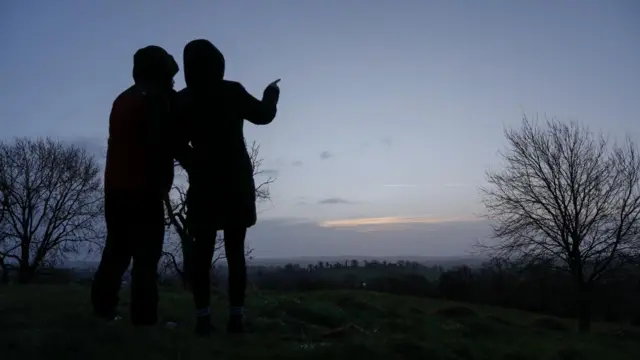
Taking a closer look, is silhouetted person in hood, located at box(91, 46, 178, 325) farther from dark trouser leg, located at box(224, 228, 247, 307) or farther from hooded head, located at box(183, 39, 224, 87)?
dark trouser leg, located at box(224, 228, 247, 307)

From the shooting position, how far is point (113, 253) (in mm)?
3771

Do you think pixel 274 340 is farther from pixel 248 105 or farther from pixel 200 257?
pixel 248 105

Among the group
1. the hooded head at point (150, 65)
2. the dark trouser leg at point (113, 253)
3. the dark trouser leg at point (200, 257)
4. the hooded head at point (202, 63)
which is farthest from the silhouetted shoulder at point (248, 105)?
the dark trouser leg at point (113, 253)

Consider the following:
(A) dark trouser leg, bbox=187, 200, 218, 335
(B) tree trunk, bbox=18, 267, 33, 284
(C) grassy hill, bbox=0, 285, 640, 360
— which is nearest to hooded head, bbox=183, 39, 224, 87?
(A) dark trouser leg, bbox=187, 200, 218, 335

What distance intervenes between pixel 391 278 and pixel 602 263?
58.8ft

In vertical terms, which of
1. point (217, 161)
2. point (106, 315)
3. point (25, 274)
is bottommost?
point (25, 274)

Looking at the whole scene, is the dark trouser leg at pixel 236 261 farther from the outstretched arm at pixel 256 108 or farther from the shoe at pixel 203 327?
the outstretched arm at pixel 256 108

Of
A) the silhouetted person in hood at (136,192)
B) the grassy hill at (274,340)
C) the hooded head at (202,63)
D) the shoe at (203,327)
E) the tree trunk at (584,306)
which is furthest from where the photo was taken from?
the tree trunk at (584,306)

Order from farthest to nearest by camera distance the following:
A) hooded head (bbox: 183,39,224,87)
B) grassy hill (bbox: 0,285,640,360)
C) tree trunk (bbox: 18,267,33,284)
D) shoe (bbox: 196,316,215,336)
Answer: tree trunk (bbox: 18,267,33,284) < hooded head (bbox: 183,39,224,87) < shoe (bbox: 196,316,215,336) < grassy hill (bbox: 0,285,640,360)

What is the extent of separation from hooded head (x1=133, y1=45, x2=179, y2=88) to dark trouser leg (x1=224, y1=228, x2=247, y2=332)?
4.18 ft

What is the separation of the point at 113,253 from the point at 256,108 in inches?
56.7

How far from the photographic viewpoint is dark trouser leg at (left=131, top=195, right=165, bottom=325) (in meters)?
3.62

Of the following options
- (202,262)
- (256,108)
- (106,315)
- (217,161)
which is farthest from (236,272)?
(256,108)

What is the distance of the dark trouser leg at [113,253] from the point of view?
3.76 meters
